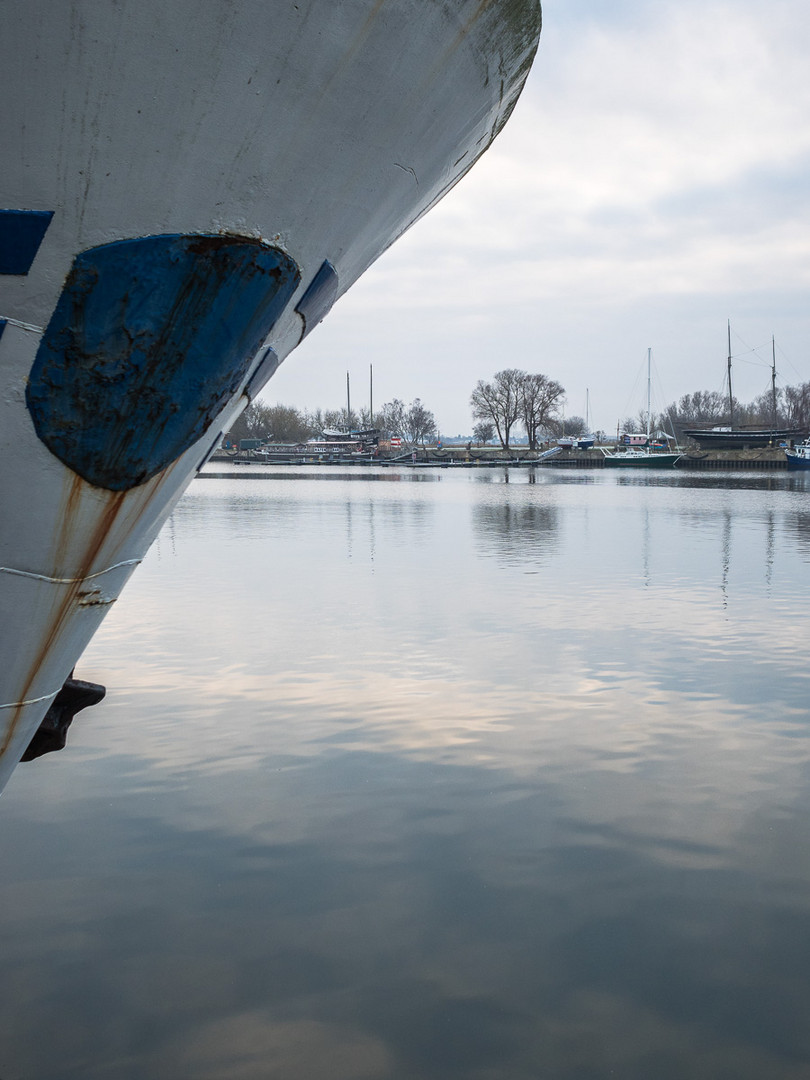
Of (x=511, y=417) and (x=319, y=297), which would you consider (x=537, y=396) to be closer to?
(x=511, y=417)

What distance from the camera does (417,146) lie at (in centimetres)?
247

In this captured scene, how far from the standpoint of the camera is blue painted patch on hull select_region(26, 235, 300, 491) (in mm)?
1996

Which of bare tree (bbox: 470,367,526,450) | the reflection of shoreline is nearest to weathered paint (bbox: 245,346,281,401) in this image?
the reflection of shoreline

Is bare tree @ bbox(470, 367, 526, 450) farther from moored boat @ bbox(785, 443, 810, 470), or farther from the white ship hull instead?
the white ship hull

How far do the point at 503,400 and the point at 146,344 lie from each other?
4503 inches

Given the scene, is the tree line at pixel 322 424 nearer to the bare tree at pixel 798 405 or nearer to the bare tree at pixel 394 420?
the bare tree at pixel 394 420

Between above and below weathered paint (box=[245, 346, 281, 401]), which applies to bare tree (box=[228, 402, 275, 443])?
above

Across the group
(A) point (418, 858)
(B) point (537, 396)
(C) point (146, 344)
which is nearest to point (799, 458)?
(B) point (537, 396)

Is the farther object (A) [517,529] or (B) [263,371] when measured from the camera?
(A) [517,529]

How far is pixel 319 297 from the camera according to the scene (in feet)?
8.64

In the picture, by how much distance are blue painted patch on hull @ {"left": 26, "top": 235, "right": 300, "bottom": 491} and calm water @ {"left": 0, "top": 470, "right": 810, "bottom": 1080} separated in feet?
6.15

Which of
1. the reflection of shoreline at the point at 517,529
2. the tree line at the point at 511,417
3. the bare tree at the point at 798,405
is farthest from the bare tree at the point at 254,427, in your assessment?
the reflection of shoreline at the point at 517,529

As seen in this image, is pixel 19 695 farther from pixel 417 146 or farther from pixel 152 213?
pixel 417 146

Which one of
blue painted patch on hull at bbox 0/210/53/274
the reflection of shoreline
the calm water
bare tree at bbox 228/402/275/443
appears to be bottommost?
the calm water
